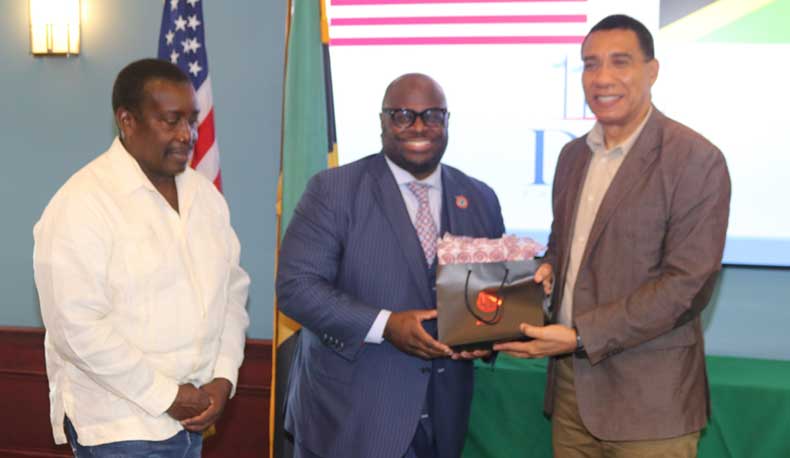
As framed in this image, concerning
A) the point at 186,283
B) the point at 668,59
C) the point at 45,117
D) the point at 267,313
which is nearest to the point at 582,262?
the point at 186,283

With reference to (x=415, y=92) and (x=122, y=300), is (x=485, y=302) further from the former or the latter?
(x=122, y=300)

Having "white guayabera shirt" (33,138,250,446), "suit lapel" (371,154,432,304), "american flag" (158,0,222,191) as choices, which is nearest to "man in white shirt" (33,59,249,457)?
"white guayabera shirt" (33,138,250,446)

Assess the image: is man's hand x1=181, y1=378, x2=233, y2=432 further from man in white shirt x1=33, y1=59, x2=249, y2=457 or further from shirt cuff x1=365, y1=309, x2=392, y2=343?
shirt cuff x1=365, y1=309, x2=392, y2=343

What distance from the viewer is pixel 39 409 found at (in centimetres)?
414

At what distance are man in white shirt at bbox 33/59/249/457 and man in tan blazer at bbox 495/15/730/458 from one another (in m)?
0.87

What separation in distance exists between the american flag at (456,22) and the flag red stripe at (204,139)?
2.25 feet

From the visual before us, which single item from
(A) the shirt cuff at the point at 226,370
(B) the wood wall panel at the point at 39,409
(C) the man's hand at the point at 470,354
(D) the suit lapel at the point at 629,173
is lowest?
(B) the wood wall panel at the point at 39,409

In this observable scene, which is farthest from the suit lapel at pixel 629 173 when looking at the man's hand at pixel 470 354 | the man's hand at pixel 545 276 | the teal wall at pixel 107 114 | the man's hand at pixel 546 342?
the teal wall at pixel 107 114

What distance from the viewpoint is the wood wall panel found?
3975mm

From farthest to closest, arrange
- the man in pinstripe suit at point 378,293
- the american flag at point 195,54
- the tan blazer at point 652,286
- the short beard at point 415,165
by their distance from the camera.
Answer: the american flag at point 195,54 < the short beard at point 415,165 < the man in pinstripe suit at point 378,293 < the tan blazer at point 652,286

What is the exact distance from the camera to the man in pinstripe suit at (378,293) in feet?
7.70

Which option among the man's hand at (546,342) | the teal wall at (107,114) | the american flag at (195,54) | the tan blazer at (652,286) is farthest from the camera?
the teal wall at (107,114)

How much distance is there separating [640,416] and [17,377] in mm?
3279

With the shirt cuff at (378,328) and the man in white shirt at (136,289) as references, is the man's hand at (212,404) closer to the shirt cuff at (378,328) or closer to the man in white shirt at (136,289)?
the man in white shirt at (136,289)
